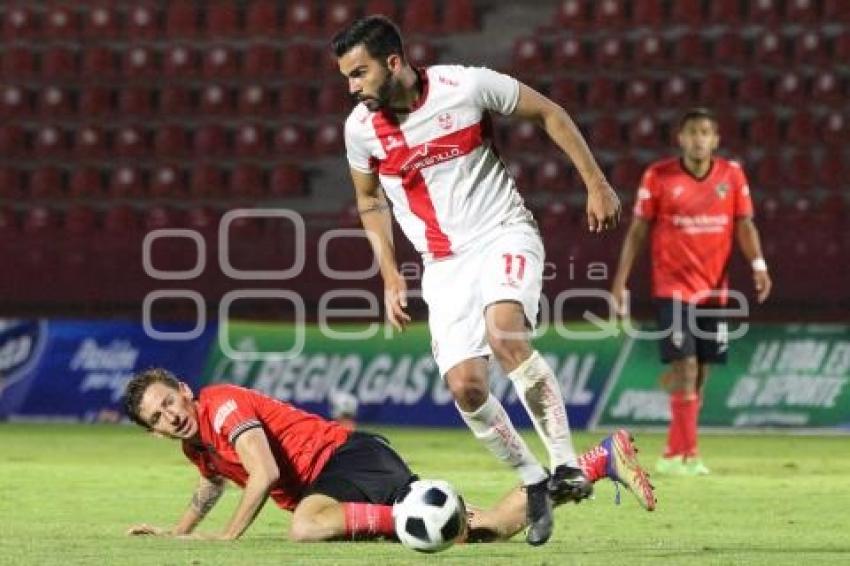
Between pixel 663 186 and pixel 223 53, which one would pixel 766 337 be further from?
pixel 223 53

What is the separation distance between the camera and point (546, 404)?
734cm

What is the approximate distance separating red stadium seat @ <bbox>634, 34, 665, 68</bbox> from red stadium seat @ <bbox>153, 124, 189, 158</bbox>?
4.63 metres

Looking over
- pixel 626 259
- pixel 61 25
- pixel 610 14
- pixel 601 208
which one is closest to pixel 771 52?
pixel 610 14

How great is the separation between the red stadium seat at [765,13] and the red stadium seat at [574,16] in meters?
1.67

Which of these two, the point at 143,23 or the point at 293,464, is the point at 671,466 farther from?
the point at 143,23

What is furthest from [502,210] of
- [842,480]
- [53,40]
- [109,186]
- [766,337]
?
[53,40]

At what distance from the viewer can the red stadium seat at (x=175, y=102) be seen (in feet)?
67.1

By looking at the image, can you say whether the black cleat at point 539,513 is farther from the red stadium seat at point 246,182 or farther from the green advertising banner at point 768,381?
the red stadium seat at point 246,182

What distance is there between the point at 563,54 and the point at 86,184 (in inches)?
194

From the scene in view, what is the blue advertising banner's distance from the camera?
16.2 m

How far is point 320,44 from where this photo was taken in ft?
67.6

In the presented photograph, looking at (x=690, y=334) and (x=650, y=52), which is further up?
(x=650, y=52)

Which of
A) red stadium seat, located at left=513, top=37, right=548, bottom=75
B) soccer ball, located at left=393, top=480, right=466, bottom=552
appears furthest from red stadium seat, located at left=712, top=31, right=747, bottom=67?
soccer ball, located at left=393, top=480, right=466, bottom=552

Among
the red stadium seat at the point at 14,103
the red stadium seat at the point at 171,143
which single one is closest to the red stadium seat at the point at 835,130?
the red stadium seat at the point at 171,143
